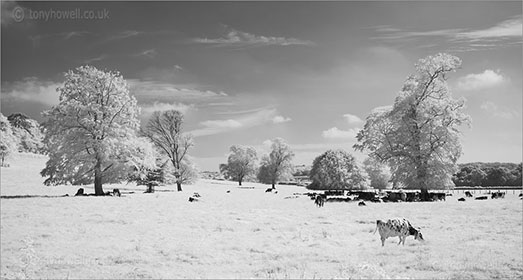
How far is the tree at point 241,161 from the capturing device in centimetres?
10444

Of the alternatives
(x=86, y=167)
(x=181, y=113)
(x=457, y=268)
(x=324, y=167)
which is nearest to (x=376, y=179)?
(x=324, y=167)

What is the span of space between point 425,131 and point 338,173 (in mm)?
47965

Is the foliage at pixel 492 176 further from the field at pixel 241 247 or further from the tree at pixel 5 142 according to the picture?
the tree at pixel 5 142

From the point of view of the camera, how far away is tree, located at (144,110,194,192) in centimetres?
5144

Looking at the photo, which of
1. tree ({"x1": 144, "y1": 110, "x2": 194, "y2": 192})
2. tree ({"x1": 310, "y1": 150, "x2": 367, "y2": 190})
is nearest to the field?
tree ({"x1": 144, "y1": 110, "x2": 194, "y2": 192})

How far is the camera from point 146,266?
11.3 m

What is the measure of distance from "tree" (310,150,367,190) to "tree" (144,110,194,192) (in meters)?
36.4

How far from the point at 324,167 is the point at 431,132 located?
49.3 m

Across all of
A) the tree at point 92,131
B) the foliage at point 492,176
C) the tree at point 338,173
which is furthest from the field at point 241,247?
the foliage at point 492,176

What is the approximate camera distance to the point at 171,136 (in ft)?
174

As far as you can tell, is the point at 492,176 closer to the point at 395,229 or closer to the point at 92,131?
the point at 395,229

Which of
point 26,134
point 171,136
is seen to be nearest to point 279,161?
point 171,136

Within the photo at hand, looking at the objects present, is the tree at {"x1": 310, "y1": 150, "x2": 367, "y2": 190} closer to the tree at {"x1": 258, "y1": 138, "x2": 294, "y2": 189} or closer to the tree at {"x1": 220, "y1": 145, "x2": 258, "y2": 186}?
the tree at {"x1": 258, "y1": 138, "x2": 294, "y2": 189}

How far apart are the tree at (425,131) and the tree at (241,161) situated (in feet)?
236
